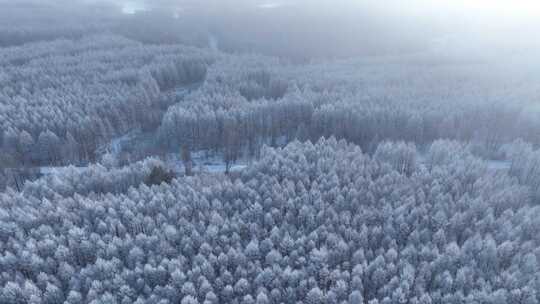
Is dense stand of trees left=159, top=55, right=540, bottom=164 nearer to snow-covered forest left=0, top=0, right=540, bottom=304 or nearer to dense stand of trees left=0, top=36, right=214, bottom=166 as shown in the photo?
snow-covered forest left=0, top=0, right=540, bottom=304

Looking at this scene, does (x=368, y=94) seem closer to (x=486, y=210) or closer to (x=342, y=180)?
(x=342, y=180)

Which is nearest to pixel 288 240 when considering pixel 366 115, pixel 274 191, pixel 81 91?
pixel 274 191

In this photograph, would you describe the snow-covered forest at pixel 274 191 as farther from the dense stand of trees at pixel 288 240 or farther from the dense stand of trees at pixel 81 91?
the dense stand of trees at pixel 81 91

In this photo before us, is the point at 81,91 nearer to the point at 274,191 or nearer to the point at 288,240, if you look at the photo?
the point at 274,191

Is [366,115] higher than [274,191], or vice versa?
[366,115]

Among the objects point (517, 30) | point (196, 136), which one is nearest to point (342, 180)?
point (196, 136)

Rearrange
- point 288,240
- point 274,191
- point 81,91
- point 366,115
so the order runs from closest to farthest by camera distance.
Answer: point 288,240
point 274,191
point 366,115
point 81,91

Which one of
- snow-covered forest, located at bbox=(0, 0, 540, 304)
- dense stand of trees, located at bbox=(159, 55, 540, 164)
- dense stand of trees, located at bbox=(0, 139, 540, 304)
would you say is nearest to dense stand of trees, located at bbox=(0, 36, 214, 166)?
snow-covered forest, located at bbox=(0, 0, 540, 304)
